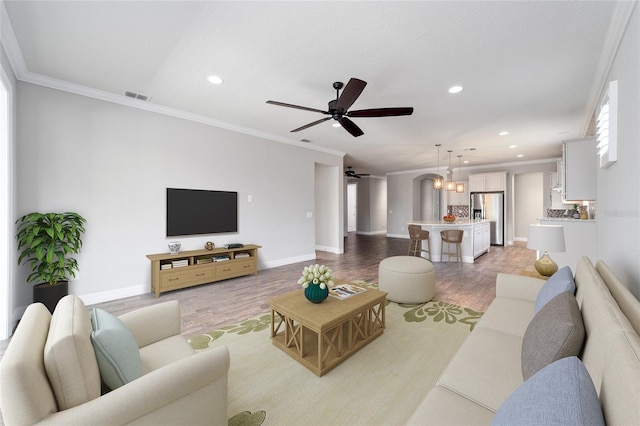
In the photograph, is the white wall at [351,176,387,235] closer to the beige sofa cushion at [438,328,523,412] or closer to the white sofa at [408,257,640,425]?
the white sofa at [408,257,640,425]

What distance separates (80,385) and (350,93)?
2691mm

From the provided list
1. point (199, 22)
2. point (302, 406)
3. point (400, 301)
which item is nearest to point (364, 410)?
point (302, 406)

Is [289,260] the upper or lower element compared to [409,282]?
lower

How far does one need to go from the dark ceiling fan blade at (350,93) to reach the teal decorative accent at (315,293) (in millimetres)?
1804

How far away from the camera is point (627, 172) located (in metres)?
1.91

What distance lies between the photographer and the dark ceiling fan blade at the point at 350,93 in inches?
95.0

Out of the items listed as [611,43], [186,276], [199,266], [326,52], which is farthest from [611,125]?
[186,276]

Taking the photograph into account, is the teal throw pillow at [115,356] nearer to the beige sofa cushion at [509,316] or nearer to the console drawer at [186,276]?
the beige sofa cushion at [509,316]

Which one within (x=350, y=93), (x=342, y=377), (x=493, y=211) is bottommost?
(x=342, y=377)

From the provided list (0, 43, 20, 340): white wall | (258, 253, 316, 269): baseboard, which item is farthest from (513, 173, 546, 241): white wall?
(0, 43, 20, 340): white wall

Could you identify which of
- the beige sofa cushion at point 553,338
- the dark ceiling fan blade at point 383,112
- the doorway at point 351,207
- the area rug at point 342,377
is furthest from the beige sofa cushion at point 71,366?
the doorway at point 351,207

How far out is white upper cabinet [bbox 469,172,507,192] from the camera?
27.2ft

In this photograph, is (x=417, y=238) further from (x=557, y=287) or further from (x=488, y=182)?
(x=488, y=182)

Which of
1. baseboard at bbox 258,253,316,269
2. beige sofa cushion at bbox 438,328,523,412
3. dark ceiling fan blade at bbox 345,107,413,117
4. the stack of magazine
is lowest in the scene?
baseboard at bbox 258,253,316,269
